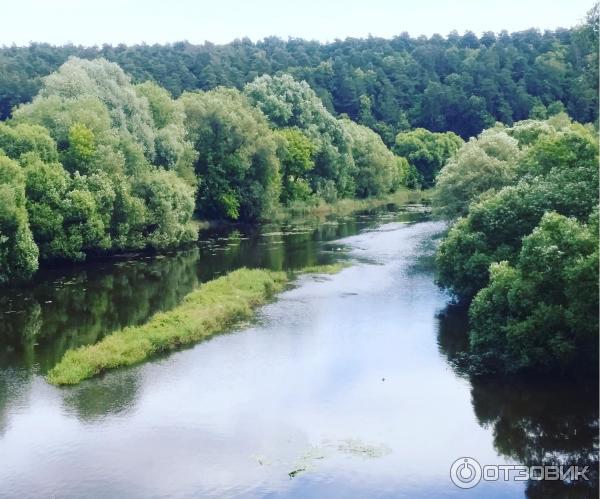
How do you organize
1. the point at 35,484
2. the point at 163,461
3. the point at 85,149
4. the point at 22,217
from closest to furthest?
the point at 35,484 → the point at 163,461 → the point at 22,217 → the point at 85,149

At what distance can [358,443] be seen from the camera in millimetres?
27578

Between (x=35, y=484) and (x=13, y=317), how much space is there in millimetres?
23153

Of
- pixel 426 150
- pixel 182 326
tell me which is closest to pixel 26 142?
pixel 182 326

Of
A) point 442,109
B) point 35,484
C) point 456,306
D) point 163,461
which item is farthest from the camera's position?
point 442,109

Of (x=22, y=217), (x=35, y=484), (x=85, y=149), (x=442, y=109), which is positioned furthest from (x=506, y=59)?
(x=35, y=484)

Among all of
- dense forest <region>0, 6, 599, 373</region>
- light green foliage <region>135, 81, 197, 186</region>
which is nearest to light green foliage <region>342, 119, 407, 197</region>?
dense forest <region>0, 6, 599, 373</region>

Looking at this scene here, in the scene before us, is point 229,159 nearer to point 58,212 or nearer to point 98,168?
point 98,168

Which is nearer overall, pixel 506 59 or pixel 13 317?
pixel 13 317

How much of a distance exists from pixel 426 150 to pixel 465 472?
115770mm

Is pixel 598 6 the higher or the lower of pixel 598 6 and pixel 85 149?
the higher

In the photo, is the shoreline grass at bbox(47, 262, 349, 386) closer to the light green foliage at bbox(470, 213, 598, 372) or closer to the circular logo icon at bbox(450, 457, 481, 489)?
the light green foliage at bbox(470, 213, 598, 372)

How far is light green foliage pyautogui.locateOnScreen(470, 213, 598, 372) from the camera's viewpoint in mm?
29844

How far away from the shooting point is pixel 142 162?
2704 inches

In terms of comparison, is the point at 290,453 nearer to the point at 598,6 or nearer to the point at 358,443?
the point at 358,443
